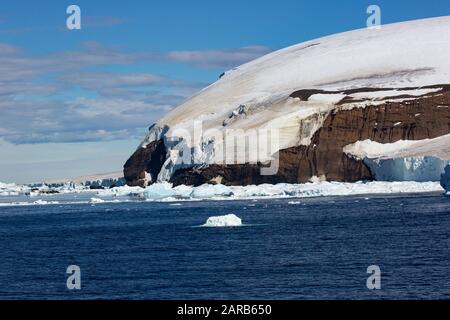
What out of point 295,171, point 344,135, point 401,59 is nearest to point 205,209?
point 295,171

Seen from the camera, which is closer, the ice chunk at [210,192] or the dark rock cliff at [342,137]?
the ice chunk at [210,192]

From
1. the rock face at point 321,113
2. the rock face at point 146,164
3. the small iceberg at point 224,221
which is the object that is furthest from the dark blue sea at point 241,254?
the rock face at point 146,164

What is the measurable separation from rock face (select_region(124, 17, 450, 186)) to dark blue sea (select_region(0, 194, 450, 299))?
87.5 feet

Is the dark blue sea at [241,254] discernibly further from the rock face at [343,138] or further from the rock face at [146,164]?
the rock face at [146,164]

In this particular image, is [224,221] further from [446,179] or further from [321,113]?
[321,113]

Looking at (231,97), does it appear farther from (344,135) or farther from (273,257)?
(273,257)

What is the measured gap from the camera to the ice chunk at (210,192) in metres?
64.8

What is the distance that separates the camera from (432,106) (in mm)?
77688

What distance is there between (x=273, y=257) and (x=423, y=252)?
438cm

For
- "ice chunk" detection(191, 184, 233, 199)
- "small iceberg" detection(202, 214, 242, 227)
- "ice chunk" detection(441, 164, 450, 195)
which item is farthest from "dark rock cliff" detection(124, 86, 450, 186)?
"small iceberg" detection(202, 214, 242, 227)

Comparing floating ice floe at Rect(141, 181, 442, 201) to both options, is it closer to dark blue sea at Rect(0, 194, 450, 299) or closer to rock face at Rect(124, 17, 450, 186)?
rock face at Rect(124, 17, 450, 186)

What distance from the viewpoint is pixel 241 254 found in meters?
26.4

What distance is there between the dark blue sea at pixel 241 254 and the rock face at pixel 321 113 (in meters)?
26.7

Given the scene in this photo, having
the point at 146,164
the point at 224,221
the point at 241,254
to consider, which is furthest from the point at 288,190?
the point at 241,254
